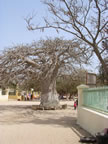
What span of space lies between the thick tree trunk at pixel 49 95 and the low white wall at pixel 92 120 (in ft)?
30.0

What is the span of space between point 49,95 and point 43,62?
3.27 metres

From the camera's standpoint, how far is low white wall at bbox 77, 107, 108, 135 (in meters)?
6.68

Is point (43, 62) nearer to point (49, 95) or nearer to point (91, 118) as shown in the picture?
point (49, 95)

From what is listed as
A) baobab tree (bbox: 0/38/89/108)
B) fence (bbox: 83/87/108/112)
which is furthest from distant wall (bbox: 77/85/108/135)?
baobab tree (bbox: 0/38/89/108)

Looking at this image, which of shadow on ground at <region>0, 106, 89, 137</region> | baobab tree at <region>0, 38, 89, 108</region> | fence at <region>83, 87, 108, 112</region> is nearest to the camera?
fence at <region>83, 87, 108, 112</region>

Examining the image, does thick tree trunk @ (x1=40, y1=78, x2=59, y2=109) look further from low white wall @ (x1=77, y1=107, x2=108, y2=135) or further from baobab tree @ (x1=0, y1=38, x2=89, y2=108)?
low white wall @ (x1=77, y1=107, x2=108, y2=135)

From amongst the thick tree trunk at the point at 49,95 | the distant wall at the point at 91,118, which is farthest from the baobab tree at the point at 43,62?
the distant wall at the point at 91,118

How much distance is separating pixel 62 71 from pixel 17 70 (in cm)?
501

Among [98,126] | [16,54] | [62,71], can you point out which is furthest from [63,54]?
[98,126]

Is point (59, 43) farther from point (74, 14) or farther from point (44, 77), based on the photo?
point (74, 14)

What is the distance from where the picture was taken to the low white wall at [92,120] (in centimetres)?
668

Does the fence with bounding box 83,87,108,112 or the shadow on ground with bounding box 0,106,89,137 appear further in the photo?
the shadow on ground with bounding box 0,106,89,137

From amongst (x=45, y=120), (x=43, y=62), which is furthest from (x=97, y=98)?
(x=43, y=62)

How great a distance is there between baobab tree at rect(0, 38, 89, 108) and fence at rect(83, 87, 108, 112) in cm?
822
